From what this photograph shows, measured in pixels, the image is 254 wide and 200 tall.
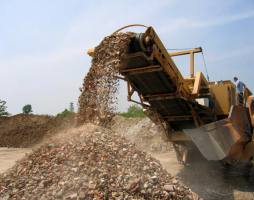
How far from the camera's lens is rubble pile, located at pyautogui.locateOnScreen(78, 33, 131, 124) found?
5445 mm

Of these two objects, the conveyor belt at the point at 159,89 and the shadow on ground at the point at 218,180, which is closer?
the conveyor belt at the point at 159,89

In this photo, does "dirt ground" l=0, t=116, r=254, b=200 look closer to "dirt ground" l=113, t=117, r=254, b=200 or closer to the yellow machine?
"dirt ground" l=113, t=117, r=254, b=200

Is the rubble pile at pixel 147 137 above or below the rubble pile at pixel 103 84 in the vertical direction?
below

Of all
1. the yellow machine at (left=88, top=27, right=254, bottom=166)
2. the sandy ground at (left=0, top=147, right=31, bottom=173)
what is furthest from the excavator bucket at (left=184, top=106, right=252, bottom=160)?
the sandy ground at (left=0, top=147, right=31, bottom=173)

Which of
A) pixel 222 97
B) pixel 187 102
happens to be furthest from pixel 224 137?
pixel 222 97

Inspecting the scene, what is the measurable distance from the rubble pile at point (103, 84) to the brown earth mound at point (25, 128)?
1042 centimetres

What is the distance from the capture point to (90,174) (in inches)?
162

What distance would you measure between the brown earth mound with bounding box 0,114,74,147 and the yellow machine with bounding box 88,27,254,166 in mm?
10019

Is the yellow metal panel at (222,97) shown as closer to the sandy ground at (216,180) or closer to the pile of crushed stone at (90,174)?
the sandy ground at (216,180)

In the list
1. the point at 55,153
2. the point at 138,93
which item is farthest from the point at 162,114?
the point at 55,153

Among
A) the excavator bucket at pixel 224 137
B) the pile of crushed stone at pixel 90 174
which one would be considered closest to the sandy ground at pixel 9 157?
the pile of crushed stone at pixel 90 174

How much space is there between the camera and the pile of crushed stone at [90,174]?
3.96m

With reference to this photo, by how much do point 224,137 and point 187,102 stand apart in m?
0.93

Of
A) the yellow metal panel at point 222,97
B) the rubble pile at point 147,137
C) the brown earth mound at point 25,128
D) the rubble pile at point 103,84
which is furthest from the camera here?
the brown earth mound at point 25,128
